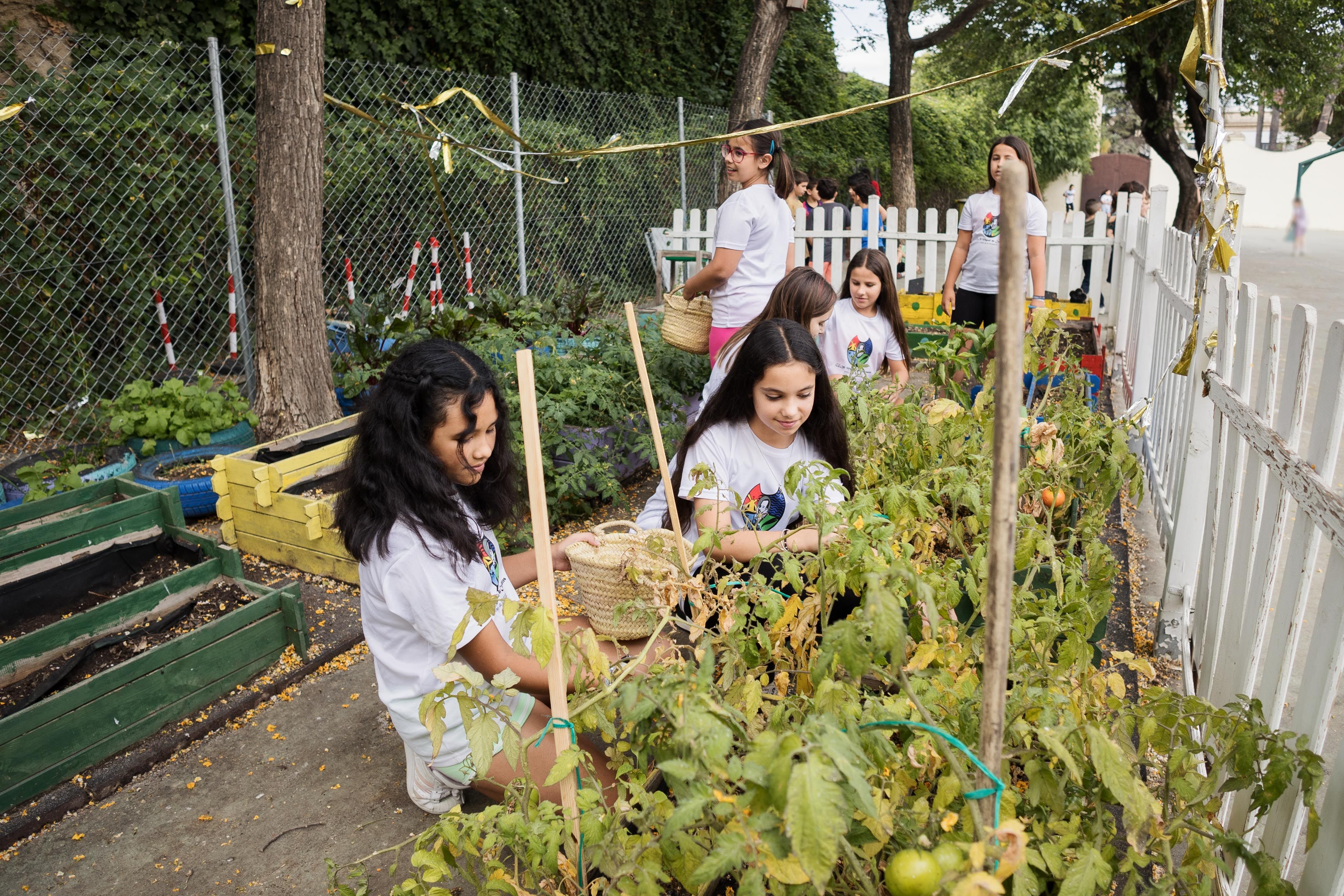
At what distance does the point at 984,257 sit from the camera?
5504mm

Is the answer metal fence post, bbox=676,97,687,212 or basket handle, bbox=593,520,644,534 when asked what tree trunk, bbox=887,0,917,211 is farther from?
basket handle, bbox=593,520,644,534

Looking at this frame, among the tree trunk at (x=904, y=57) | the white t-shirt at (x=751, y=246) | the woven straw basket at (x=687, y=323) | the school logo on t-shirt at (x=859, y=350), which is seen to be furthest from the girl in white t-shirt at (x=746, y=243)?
the tree trunk at (x=904, y=57)

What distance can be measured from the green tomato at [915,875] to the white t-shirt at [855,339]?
327cm

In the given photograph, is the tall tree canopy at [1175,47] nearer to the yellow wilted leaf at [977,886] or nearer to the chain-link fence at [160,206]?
the chain-link fence at [160,206]

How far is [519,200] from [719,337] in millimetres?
4199

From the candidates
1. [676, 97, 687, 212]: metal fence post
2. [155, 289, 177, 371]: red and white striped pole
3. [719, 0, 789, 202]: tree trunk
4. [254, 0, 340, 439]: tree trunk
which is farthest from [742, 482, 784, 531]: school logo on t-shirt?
[676, 97, 687, 212]: metal fence post

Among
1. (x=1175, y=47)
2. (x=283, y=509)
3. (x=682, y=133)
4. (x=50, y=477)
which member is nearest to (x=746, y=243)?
(x=283, y=509)

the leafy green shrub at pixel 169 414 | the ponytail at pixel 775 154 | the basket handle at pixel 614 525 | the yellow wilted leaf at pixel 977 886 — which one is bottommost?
the leafy green shrub at pixel 169 414

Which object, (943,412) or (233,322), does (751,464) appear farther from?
(233,322)

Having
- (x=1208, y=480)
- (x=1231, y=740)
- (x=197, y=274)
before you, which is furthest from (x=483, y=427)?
(x=197, y=274)

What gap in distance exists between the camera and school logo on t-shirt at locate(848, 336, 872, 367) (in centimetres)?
365

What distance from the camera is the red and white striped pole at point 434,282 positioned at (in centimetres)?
757

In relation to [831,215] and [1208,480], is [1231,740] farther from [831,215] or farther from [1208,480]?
[831,215]

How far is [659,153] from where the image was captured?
10859 millimetres
